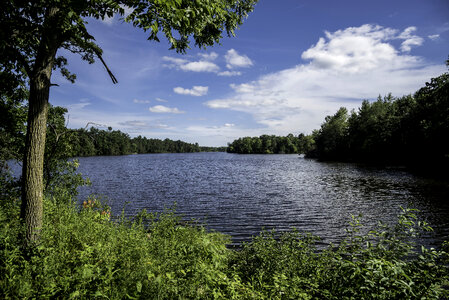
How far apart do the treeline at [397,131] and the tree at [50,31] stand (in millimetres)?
40793

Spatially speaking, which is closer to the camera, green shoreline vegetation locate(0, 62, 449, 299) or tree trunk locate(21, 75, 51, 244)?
green shoreline vegetation locate(0, 62, 449, 299)

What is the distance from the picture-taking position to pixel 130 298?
12.5 ft

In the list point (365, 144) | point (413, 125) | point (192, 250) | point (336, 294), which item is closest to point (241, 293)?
point (192, 250)

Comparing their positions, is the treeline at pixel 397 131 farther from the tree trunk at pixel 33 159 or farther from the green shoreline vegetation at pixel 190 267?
the tree trunk at pixel 33 159

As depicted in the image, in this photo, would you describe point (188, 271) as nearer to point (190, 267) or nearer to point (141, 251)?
point (190, 267)

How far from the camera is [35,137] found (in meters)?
5.35

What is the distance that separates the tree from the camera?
3732 mm

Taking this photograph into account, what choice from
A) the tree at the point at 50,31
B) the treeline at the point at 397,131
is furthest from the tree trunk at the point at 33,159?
the treeline at the point at 397,131

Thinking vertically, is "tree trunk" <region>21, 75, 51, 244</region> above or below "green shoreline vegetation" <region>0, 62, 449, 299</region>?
above

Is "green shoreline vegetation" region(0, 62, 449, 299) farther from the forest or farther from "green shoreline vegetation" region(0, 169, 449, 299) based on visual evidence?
the forest

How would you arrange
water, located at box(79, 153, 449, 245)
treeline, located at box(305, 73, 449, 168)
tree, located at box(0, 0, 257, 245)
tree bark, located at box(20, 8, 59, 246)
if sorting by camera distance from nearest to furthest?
tree, located at box(0, 0, 257, 245) → tree bark, located at box(20, 8, 59, 246) → water, located at box(79, 153, 449, 245) → treeline, located at box(305, 73, 449, 168)

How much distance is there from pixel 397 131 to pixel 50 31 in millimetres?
69628

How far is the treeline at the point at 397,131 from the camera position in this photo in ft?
125

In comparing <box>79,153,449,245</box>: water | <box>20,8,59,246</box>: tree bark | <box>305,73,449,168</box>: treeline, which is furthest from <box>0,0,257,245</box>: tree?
<box>305,73,449,168</box>: treeline
